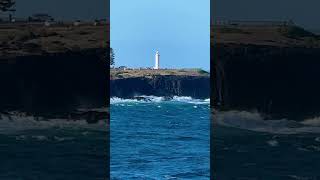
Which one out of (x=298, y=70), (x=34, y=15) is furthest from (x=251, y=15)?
(x=34, y=15)

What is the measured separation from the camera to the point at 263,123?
32.4 feet

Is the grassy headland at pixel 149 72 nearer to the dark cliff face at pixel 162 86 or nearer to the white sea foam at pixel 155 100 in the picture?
the dark cliff face at pixel 162 86

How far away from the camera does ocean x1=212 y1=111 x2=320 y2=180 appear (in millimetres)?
9570

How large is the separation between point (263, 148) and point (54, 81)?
387 cm

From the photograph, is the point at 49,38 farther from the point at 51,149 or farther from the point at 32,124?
the point at 51,149

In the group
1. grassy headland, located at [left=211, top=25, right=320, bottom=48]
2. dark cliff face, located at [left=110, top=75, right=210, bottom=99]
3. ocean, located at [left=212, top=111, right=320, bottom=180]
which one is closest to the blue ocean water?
ocean, located at [left=212, top=111, right=320, bottom=180]

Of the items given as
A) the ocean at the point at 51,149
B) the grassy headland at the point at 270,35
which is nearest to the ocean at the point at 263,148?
the grassy headland at the point at 270,35

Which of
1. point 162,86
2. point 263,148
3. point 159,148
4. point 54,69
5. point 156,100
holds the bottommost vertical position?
point 156,100

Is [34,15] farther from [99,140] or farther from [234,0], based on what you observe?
[234,0]

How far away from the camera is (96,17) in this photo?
966 centimetres

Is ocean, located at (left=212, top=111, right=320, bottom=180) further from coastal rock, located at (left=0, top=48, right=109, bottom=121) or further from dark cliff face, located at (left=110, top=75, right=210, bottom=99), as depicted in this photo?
dark cliff face, located at (left=110, top=75, right=210, bottom=99)

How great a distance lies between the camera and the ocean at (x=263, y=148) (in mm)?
9570

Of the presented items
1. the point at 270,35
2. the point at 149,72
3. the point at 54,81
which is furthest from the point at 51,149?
the point at 149,72

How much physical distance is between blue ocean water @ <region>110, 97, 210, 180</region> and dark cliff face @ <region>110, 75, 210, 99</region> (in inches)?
266
